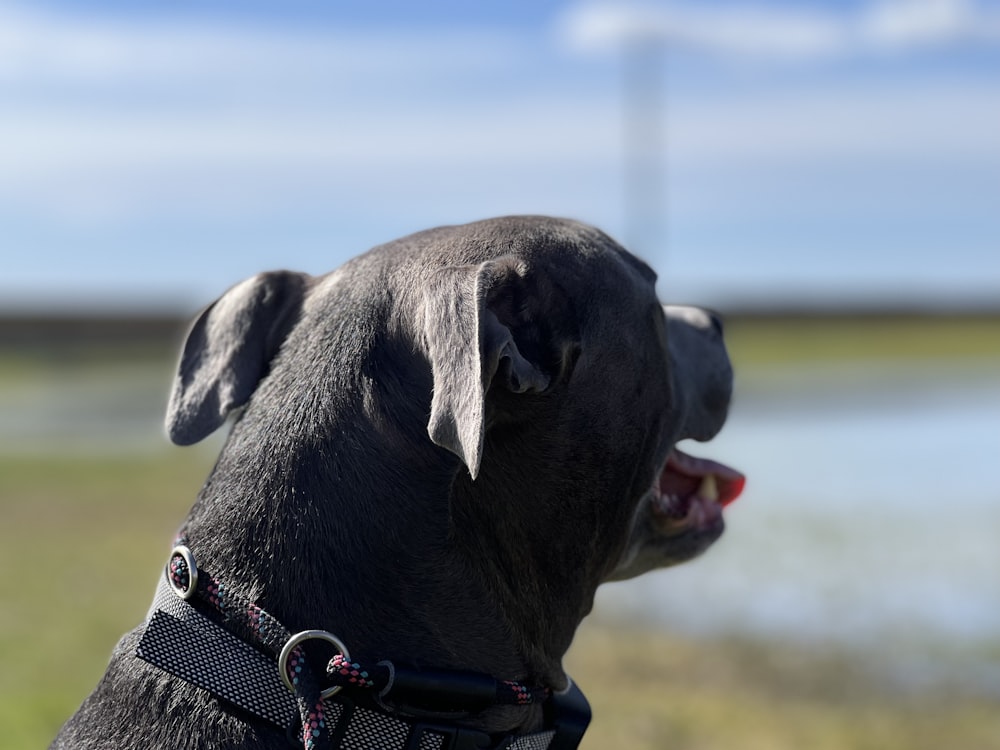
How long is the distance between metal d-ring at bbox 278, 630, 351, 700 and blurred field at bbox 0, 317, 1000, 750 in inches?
130

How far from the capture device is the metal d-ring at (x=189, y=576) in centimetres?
245

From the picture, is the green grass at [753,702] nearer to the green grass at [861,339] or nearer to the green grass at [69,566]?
the green grass at [69,566]

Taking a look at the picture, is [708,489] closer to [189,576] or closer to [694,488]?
[694,488]

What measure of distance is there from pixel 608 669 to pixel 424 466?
4.38 meters

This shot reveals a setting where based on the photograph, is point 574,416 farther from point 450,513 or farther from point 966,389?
point 966,389

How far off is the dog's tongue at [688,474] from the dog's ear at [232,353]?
1219 millimetres

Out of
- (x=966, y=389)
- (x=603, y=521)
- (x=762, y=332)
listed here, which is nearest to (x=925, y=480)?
(x=603, y=521)

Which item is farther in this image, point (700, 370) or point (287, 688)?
point (700, 370)

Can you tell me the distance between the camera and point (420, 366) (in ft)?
8.66

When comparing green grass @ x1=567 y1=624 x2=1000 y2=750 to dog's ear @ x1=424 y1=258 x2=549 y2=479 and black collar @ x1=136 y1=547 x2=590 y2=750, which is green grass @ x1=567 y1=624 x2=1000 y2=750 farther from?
dog's ear @ x1=424 y1=258 x2=549 y2=479

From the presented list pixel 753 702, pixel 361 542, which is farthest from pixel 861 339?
pixel 361 542

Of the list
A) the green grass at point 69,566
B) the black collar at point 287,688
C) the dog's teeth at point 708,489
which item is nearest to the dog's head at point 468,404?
the black collar at point 287,688

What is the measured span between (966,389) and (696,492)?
21319mm

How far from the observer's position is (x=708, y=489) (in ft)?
11.8
